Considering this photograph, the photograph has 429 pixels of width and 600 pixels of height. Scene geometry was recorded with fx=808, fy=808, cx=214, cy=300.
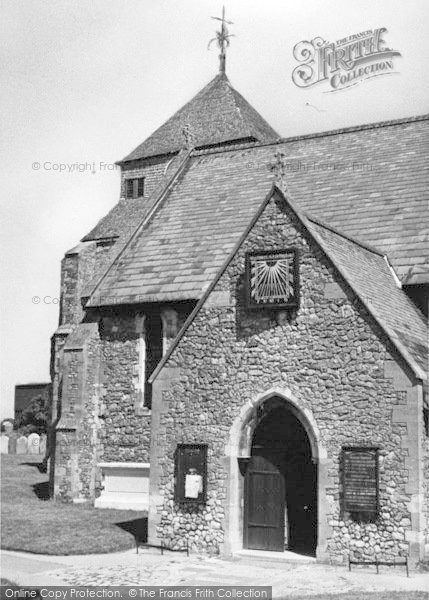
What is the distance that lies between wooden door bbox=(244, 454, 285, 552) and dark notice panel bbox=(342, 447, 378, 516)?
1851 millimetres

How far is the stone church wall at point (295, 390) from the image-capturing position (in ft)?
48.9

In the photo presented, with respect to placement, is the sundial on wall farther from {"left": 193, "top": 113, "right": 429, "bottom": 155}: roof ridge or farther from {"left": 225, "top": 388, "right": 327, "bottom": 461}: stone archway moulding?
{"left": 193, "top": 113, "right": 429, "bottom": 155}: roof ridge

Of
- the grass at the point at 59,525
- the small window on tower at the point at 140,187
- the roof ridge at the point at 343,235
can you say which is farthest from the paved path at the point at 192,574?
the small window on tower at the point at 140,187

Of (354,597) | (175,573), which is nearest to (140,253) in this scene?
(175,573)

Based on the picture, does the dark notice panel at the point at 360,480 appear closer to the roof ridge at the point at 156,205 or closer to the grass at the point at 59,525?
the grass at the point at 59,525

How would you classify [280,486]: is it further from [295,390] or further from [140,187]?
[140,187]

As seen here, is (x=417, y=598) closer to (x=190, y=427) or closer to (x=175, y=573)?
(x=175, y=573)

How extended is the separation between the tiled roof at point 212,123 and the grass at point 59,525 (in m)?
24.3

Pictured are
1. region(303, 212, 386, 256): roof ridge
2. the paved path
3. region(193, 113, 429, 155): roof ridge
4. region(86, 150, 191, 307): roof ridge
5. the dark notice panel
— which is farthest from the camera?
region(193, 113, 429, 155): roof ridge

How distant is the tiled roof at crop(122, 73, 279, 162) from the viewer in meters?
44.1

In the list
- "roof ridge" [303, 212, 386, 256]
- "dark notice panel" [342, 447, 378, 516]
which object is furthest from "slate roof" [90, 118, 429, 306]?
"dark notice panel" [342, 447, 378, 516]

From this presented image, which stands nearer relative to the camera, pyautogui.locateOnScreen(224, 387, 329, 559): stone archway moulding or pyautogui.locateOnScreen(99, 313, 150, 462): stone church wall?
pyautogui.locateOnScreen(224, 387, 329, 559): stone archway moulding

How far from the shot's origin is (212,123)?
45.2 metres

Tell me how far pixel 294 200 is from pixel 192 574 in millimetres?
12295
